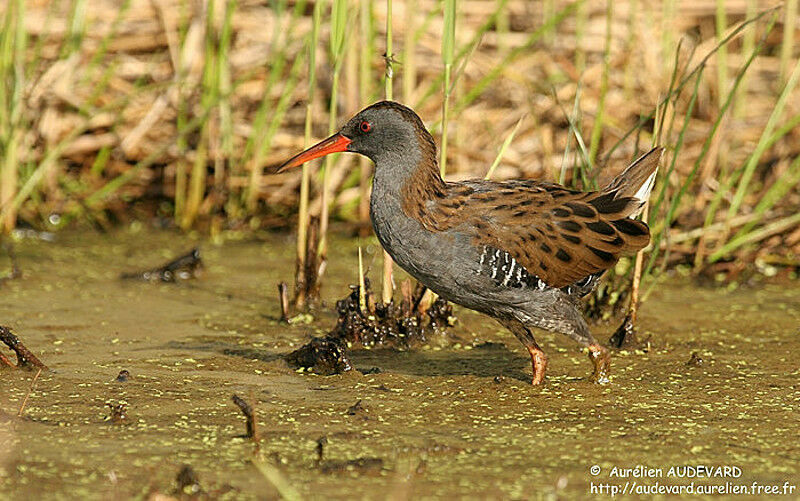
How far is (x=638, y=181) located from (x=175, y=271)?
2479 millimetres

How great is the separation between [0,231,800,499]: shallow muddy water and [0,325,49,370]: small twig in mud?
62 mm

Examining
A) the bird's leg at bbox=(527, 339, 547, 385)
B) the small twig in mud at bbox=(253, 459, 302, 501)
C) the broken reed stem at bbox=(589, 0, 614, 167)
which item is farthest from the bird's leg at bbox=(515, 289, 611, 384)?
the small twig in mud at bbox=(253, 459, 302, 501)

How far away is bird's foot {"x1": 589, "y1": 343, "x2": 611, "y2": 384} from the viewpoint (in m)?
4.31

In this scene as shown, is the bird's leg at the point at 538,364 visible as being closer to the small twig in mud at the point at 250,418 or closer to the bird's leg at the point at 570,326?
the bird's leg at the point at 570,326

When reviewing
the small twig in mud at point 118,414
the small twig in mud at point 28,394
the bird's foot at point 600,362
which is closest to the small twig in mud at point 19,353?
the small twig in mud at point 28,394

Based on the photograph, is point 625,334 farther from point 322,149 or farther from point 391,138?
point 322,149

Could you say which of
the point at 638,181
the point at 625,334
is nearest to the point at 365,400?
the point at 625,334

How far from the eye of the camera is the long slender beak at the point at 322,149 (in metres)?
4.33

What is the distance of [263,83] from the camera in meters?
7.50

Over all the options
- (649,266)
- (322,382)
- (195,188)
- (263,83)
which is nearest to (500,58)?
(263,83)

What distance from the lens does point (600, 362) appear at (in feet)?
14.2

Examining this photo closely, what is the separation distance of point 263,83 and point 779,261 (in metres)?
3.42

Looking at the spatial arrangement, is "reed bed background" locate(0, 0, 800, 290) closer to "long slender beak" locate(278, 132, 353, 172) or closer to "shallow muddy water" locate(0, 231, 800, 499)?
"shallow muddy water" locate(0, 231, 800, 499)

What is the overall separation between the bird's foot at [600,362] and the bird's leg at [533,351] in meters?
0.18
